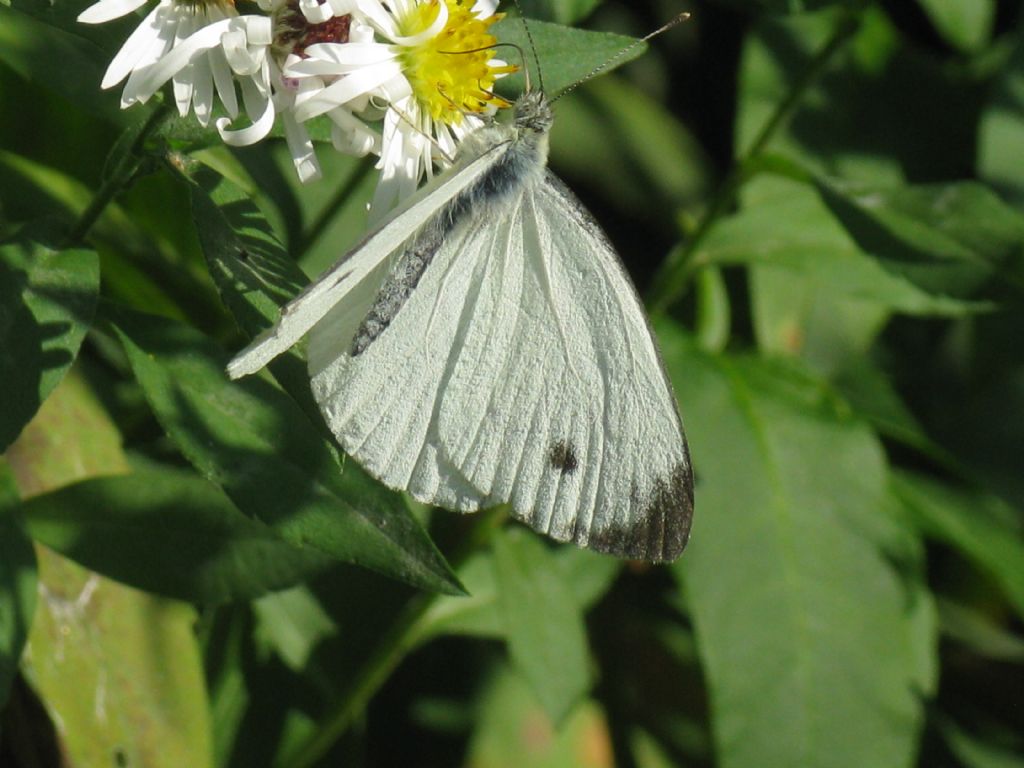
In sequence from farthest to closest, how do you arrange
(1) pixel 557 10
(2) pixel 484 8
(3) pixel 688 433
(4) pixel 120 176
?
(3) pixel 688 433, (1) pixel 557 10, (2) pixel 484 8, (4) pixel 120 176

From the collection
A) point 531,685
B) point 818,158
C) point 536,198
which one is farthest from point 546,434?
point 818,158

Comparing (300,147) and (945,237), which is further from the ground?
(300,147)

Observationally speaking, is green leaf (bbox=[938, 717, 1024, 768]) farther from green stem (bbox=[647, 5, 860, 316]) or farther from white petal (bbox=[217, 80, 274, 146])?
white petal (bbox=[217, 80, 274, 146])

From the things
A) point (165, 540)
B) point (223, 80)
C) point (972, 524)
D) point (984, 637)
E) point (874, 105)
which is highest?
point (223, 80)

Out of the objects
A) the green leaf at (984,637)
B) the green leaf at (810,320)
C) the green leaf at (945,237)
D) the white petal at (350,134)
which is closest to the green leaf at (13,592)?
the white petal at (350,134)

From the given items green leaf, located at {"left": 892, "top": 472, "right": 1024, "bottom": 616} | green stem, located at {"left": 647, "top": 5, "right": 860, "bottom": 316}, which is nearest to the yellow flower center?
green stem, located at {"left": 647, "top": 5, "right": 860, "bottom": 316}

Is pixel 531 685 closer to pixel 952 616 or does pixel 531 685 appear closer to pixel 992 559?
pixel 992 559

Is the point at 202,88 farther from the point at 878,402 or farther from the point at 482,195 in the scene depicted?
the point at 878,402

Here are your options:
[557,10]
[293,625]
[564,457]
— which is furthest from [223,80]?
[293,625]
